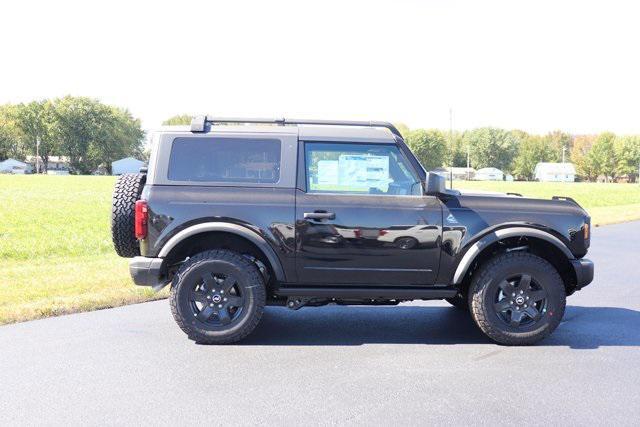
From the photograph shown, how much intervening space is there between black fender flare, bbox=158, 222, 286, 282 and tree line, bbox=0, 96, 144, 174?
115373 mm

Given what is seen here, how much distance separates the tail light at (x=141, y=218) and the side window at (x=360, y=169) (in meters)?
1.46

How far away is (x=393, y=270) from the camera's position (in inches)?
229

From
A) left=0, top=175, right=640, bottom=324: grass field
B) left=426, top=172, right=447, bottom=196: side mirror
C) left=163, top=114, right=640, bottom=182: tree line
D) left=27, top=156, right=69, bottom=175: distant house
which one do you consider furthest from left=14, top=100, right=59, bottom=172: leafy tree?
left=426, top=172, right=447, bottom=196: side mirror

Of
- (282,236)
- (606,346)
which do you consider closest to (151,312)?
(282,236)

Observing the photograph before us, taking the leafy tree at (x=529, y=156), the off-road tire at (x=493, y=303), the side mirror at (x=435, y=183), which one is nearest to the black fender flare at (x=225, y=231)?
the side mirror at (x=435, y=183)

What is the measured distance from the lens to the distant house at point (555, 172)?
145m

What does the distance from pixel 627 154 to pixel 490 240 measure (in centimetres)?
14832

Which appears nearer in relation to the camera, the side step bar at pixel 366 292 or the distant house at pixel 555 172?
the side step bar at pixel 366 292

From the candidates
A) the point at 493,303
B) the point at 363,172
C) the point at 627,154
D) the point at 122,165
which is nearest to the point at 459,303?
the point at 493,303

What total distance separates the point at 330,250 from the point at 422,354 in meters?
1.19

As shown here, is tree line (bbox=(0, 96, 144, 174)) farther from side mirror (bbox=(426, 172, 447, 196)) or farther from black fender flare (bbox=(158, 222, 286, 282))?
side mirror (bbox=(426, 172, 447, 196))

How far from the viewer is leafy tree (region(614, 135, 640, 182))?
13850 cm

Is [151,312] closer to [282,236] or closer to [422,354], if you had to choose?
[282,236]

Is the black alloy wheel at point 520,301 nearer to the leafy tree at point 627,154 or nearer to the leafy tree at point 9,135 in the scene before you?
the leafy tree at point 9,135
